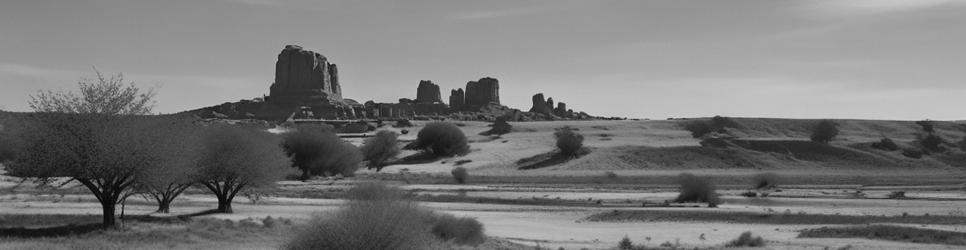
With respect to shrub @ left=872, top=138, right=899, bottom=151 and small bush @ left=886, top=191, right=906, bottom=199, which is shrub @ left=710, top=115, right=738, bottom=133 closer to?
shrub @ left=872, top=138, right=899, bottom=151

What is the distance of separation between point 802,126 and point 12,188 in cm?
11343

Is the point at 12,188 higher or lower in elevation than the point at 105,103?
lower

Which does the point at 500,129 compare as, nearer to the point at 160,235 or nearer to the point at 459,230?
the point at 459,230

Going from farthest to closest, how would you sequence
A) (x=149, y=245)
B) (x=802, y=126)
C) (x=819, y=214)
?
1. (x=802, y=126)
2. (x=819, y=214)
3. (x=149, y=245)

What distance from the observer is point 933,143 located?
117375 mm

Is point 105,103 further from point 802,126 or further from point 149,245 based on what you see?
point 802,126

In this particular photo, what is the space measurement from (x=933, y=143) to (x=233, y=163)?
99.1 metres

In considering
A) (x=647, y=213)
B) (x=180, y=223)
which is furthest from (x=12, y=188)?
(x=647, y=213)

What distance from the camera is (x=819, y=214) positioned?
143ft

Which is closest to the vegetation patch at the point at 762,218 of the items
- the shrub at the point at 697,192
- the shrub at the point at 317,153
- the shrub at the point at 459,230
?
the shrub at the point at 697,192

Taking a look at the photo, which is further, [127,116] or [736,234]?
[736,234]

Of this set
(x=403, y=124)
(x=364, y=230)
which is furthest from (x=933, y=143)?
(x=364, y=230)

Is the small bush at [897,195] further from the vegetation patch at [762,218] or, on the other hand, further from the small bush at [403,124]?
the small bush at [403,124]

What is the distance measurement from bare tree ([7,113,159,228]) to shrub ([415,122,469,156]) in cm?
7789
